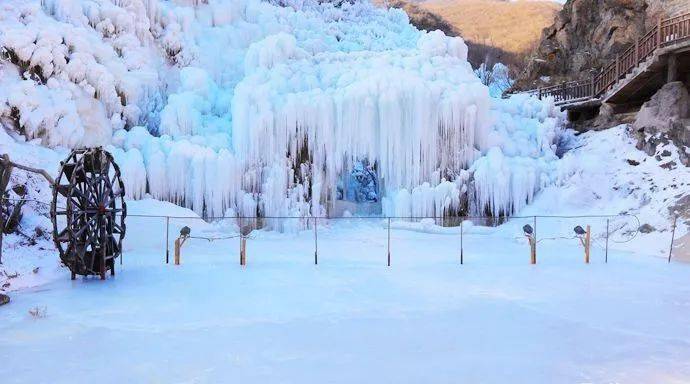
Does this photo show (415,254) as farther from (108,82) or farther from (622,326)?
(108,82)

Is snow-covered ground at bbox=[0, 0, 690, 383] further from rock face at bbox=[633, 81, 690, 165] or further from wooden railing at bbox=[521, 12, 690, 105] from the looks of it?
wooden railing at bbox=[521, 12, 690, 105]

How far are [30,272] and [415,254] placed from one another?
8.61 metres

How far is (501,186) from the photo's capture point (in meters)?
17.7

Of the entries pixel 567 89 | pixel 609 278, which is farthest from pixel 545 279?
pixel 567 89

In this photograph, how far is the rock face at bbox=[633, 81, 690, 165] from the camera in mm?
16969

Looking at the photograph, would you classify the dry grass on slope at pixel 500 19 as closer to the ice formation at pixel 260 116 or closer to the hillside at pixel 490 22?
the hillside at pixel 490 22

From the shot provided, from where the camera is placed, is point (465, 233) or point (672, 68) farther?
point (465, 233)

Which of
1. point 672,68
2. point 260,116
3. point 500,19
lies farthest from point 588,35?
point 500,19

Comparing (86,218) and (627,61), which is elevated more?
(627,61)

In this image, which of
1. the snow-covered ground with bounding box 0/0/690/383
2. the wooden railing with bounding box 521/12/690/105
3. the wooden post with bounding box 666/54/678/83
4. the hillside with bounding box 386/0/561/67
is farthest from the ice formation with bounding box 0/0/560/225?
the hillside with bounding box 386/0/561/67

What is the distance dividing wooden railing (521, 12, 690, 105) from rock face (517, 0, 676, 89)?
108 inches

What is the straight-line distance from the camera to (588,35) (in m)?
28.0

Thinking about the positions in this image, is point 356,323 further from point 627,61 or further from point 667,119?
point 627,61

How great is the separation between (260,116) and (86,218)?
24.7 feet
